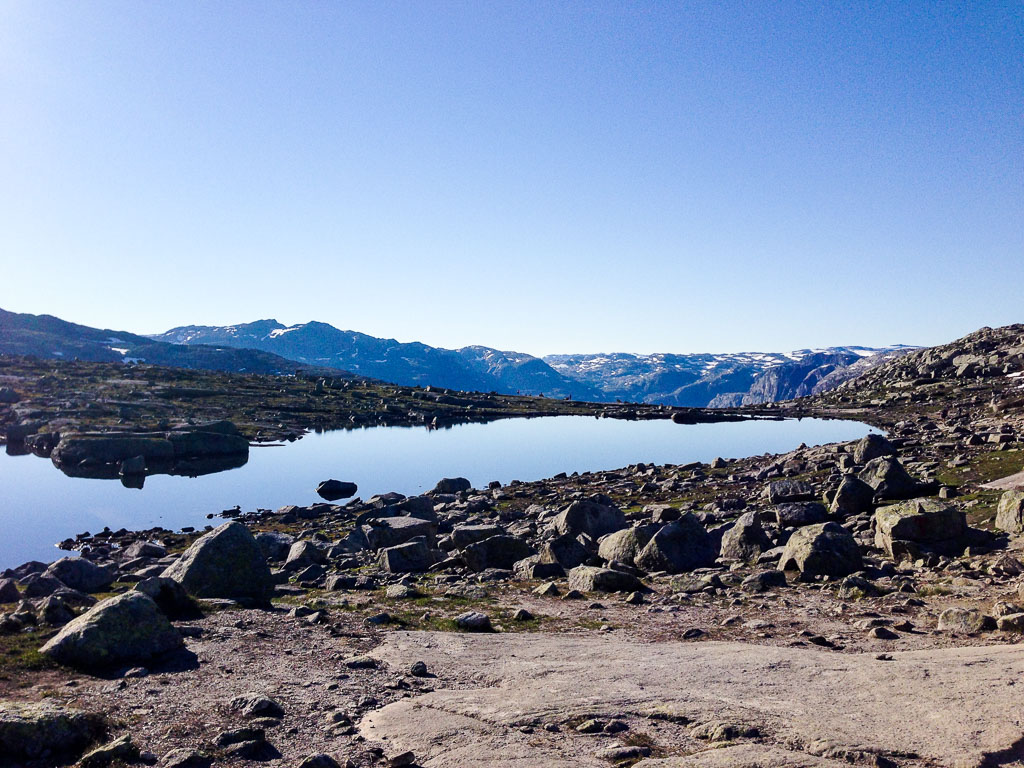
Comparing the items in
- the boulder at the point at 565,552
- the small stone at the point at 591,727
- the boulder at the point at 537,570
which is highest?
the small stone at the point at 591,727

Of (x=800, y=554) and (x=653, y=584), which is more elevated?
(x=800, y=554)

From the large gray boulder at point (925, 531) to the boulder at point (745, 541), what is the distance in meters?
4.61

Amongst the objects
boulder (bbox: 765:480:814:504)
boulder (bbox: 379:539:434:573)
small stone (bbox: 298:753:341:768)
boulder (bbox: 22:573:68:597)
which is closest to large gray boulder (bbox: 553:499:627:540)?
boulder (bbox: 379:539:434:573)

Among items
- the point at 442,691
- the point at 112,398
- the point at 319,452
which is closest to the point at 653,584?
the point at 442,691

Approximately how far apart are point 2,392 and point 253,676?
A: 148 m

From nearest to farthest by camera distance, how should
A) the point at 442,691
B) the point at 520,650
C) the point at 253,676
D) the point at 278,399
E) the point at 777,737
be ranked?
1. the point at 777,737
2. the point at 442,691
3. the point at 253,676
4. the point at 520,650
5. the point at 278,399

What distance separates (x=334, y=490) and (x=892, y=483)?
167 feet

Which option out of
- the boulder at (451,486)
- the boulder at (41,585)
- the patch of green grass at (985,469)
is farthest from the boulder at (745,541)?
the boulder at (451,486)

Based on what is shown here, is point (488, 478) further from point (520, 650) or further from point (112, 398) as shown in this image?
point (112, 398)

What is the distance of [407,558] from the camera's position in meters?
30.6

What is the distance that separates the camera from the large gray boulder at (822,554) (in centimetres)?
2425

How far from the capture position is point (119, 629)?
16.9m

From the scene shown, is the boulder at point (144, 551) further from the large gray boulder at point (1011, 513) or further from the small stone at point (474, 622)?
the large gray boulder at point (1011, 513)

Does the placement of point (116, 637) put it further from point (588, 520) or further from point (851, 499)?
point (851, 499)
